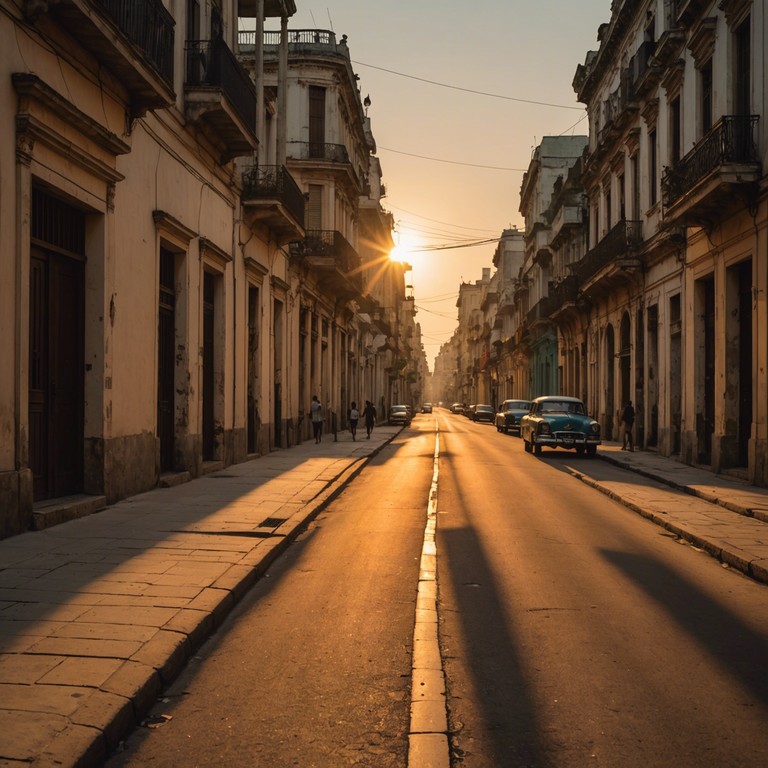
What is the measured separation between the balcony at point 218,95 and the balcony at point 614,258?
12857 mm

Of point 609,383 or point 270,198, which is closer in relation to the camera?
point 270,198

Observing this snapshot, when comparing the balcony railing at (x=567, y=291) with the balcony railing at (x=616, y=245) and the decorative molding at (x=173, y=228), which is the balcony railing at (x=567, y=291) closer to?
the balcony railing at (x=616, y=245)

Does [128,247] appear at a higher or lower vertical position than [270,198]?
lower

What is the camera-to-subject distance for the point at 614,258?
2683 cm

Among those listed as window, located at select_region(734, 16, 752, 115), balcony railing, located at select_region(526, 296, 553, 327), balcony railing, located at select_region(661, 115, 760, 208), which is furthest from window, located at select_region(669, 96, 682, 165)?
balcony railing, located at select_region(526, 296, 553, 327)

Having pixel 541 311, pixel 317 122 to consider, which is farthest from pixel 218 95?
pixel 541 311

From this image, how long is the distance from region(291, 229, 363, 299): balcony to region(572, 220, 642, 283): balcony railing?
8710 millimetres

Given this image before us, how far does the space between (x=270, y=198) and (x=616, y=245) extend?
12.0 meters

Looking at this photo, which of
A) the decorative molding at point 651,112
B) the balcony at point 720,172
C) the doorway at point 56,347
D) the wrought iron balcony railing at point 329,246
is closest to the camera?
the doorway at point 56,347

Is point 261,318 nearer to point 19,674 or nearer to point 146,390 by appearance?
point 146,390

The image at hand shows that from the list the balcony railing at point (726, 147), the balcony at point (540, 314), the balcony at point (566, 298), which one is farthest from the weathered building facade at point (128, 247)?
the balcony at point (540, 314)

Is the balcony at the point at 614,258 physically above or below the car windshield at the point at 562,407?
above

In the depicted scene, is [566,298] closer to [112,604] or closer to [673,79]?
[673,79]

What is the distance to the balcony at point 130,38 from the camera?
9.66 m
